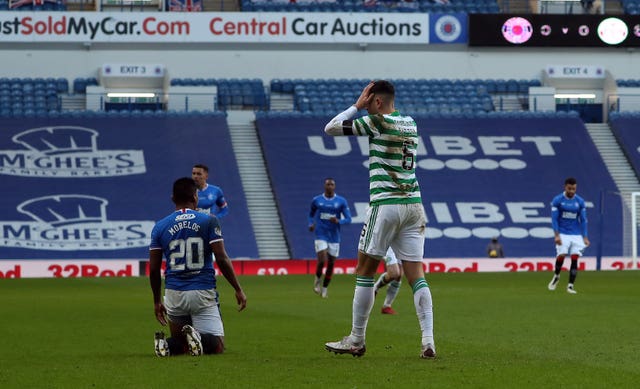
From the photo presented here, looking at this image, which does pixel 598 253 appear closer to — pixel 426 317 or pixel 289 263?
pixel 289 263

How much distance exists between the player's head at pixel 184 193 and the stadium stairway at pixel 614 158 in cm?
3350

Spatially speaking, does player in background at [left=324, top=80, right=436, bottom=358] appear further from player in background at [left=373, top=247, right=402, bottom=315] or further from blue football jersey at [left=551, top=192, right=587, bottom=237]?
blue football jersey at [left=551, top=192, right=587, bottom=237]

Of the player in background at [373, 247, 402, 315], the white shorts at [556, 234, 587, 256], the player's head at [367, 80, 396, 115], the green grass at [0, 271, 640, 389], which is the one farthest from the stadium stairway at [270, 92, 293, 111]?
the player's head at [367, 80, 396, 115]

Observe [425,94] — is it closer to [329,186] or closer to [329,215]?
[329,215]

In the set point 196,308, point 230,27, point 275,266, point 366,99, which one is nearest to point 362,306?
point 196,308

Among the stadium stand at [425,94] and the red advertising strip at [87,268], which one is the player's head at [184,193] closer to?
the red advertising strip at [87,268]

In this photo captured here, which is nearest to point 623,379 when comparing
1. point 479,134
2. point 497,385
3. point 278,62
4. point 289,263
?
point 497,385

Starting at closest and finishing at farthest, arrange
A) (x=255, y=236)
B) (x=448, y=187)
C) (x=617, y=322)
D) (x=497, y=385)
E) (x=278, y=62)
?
(x=497, y=385) → (x=617, y=322) → (x=255, y=236) → (x=448, y=187) → (x=278, y=62)

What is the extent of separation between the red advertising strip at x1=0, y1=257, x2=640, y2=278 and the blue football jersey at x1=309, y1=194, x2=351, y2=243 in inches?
437

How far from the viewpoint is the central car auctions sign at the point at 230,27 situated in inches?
1896

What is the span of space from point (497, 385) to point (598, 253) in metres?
29.4

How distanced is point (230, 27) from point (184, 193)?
126 ft

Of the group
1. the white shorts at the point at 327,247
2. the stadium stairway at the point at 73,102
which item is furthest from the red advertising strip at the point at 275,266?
the stadium stairway at the point at 73,102

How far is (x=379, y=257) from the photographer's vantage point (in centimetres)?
1069
